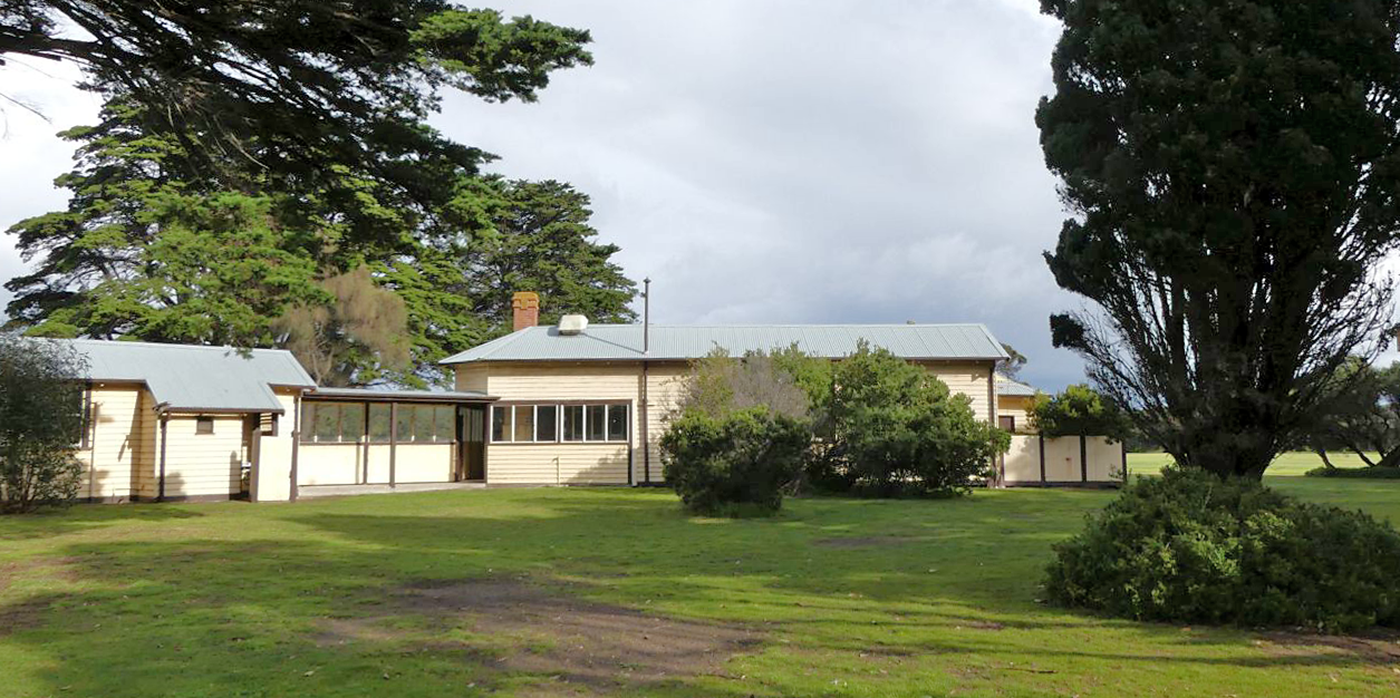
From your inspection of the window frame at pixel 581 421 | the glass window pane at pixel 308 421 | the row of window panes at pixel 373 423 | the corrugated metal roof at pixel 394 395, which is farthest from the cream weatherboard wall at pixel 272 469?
the window frame at pixel 581 421

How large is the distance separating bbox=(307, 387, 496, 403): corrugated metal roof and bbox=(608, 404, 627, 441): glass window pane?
354cm

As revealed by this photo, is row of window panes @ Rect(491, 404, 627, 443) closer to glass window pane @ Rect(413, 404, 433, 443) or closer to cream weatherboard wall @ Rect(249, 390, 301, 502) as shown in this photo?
glass window pane @ Rect(413, 404, 433, 443)

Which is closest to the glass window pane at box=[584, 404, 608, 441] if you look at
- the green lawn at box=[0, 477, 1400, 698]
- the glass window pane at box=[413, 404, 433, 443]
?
the glass window pane at box=[413, 404, 433, 443]

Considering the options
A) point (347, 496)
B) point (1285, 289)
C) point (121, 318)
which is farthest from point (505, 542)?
point (121, 318)

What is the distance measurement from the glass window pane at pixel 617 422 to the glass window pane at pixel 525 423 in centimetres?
230

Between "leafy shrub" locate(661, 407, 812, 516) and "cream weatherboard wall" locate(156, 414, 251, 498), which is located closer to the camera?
"leafy shrub" locate(661, 407, 812, 516)

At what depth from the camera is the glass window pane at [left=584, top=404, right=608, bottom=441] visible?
2795 centimetres

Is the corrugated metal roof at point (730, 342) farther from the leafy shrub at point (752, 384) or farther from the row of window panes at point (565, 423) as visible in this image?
the leafy shrub at point (752, 384)

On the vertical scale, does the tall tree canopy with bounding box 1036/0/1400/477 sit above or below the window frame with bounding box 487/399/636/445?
above

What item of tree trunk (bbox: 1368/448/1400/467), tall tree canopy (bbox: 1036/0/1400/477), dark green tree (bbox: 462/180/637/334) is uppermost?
dark green tree (bbox: 462/180/637/334)

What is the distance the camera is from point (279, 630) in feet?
23.7

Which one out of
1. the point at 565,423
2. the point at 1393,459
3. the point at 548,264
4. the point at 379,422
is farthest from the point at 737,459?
the point at 1393,459

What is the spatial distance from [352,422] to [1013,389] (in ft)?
70.2

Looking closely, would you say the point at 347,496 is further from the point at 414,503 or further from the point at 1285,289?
the point at 1285,289
